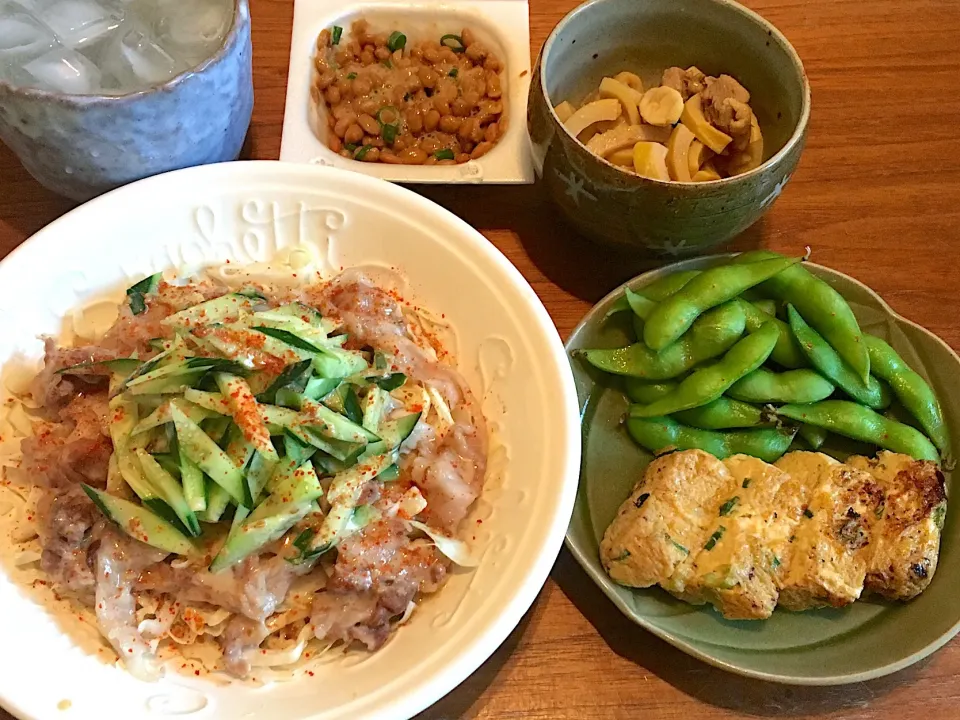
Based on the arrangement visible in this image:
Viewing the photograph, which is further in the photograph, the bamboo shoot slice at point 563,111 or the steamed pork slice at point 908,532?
the bamboo shoot slice at point 563,111

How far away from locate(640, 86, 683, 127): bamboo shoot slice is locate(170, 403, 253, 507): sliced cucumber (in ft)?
4.22

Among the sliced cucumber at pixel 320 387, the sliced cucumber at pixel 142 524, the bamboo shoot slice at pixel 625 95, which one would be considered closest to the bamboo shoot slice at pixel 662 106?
the bamboo shoot slice at pixel 625 95

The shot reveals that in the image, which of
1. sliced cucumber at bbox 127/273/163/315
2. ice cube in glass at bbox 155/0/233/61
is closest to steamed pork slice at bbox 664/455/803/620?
sliced cucumber at bbox 127/273/163/315

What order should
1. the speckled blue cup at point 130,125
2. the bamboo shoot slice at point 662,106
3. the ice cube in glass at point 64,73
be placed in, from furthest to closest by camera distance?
the bamboo shoot slice at point 662,106 < the ice cube in glass at point 64,73 < the speckled blue cup at point 130,125

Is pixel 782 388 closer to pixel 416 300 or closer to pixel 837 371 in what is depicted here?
pixel 837 371

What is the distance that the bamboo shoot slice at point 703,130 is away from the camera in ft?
6.31

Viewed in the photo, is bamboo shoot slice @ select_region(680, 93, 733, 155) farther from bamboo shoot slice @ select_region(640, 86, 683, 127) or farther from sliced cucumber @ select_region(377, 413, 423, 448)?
sliced cucumber @ select_region(377, 413, 423, 448)

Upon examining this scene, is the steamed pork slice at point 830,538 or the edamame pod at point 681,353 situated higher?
the edamame pod at point 681,353

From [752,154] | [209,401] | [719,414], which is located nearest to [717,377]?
[719,414]

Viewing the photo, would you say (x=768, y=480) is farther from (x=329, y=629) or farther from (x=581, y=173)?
(x=329, y=629)

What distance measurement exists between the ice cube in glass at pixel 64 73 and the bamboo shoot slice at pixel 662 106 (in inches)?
49.2

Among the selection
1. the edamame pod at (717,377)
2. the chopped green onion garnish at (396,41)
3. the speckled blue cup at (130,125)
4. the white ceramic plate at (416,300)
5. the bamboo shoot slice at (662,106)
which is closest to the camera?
the white ceramic plate at (416,300)

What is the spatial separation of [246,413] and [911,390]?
143cm

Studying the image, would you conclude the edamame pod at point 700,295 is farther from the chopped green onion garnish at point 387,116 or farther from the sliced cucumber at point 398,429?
the chopped green onion garnish at point 387,116
